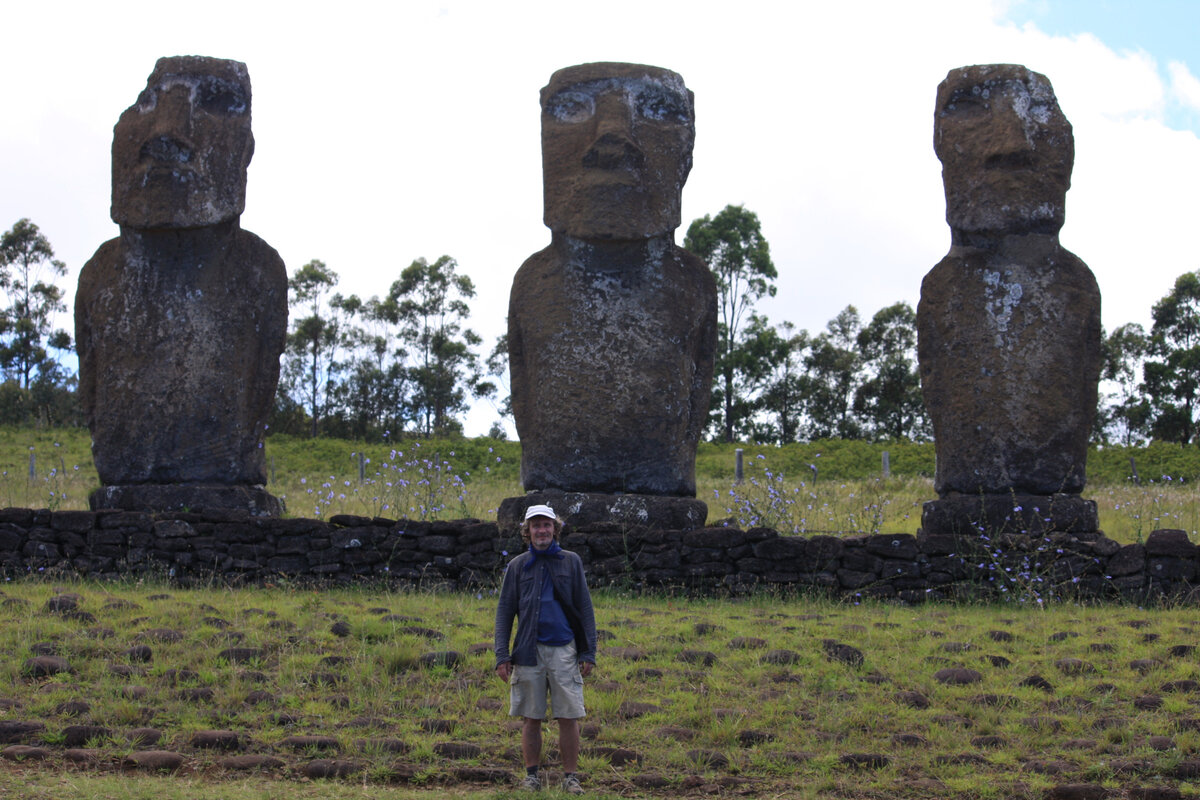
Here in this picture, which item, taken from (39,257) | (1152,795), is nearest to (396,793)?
(1152,795)

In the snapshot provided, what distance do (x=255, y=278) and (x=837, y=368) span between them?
25517 mm

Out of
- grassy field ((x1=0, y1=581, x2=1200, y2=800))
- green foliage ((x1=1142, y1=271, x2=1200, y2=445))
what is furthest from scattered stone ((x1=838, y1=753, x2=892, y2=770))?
green foliage ((x1=1142, y1=271, x2=1200, y2=445))

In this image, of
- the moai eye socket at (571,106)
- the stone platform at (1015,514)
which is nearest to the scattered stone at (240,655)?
the moai eye socket at (571,106)

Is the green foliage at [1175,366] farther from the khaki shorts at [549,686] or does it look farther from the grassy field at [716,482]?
the khaki shorts at [549,686]

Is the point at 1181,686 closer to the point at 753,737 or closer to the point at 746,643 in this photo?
the point at 746,643

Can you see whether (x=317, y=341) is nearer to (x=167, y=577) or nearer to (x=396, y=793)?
(x=167, y=577)

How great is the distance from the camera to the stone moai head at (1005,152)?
9648 mm

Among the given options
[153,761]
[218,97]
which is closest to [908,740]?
[153,761]

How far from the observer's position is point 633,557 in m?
9.00

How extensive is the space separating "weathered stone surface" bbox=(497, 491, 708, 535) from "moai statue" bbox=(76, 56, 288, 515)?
2128 millimetres

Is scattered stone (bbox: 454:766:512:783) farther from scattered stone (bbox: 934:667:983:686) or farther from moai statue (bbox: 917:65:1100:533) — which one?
moai statue (bbox: 917:65:1100:533)

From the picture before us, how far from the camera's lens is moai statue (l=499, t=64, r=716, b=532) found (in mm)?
9477

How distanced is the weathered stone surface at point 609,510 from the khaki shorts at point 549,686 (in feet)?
12.8

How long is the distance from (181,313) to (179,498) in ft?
4.77
